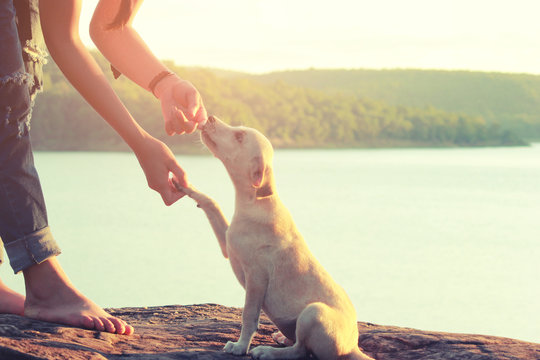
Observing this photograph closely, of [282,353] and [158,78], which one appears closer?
[282,353]

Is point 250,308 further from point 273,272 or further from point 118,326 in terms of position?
point 118,326

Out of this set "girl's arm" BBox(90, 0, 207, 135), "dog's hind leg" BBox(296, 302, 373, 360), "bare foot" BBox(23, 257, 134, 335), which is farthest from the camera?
"girl's arm" BBox(90, 0, 207, 135)

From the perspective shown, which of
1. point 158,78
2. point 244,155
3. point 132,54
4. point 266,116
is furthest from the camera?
point 266,116

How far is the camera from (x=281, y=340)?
12.4 ft

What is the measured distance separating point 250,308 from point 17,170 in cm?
136

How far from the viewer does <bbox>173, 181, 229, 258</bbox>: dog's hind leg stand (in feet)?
12.1

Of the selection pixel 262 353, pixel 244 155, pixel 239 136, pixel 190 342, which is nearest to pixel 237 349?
pixel 262 353

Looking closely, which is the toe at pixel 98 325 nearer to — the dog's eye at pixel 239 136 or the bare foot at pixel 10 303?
the bare foot at pixel 10 303

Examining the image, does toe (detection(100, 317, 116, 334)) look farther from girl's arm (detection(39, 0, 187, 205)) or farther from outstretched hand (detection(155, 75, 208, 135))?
outstretched hand (detection(155, 75, 208, 135))

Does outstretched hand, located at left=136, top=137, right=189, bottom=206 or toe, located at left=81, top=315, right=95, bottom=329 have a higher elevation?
outstretched hand, located at left=136, top=137, right=189, bottom=206

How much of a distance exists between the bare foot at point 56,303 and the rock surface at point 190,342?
0.06 m

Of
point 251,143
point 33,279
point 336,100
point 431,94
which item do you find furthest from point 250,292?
point 431,94

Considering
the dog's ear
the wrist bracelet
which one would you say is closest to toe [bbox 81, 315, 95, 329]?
the dog's ear

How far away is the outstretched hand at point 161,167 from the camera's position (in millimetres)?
3691
